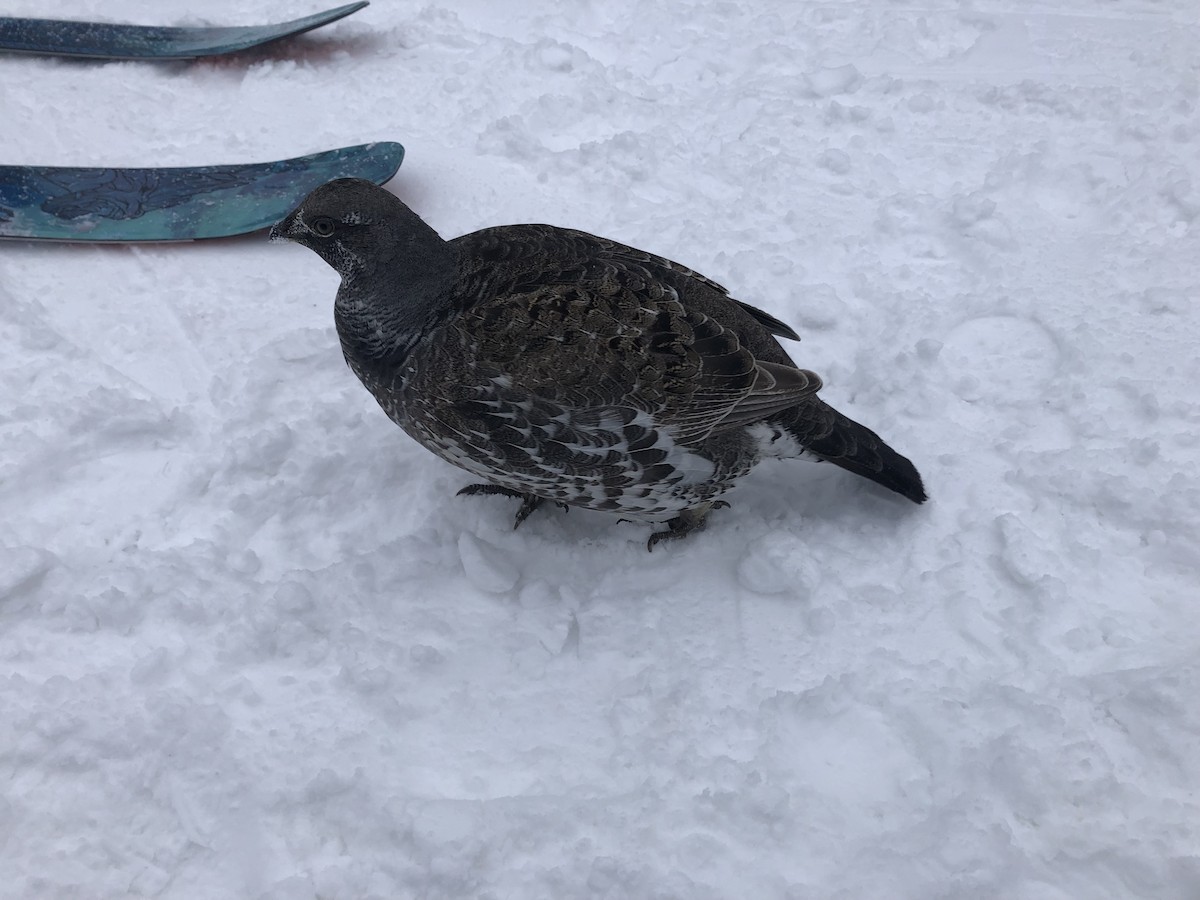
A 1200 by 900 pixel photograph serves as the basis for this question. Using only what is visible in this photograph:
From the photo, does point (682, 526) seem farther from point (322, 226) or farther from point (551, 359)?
point (322, 226)

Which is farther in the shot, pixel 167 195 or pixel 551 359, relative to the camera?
pixel 167 195

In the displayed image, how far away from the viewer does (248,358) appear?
359 centimetres

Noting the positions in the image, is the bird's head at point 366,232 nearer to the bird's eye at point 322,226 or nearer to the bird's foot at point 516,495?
the bird's eye at point 322,226

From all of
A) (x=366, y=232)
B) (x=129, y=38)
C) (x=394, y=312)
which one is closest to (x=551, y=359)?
(x=394, y=312)

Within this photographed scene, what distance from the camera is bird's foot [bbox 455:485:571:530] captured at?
3131 mm

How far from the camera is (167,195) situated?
14.0 ft

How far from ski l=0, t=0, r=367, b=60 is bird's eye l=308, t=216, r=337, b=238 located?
3.07 m

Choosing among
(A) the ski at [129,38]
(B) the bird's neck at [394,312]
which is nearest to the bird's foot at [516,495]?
(B) the bird's neck at [394,312]

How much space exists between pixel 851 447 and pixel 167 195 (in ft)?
11.8

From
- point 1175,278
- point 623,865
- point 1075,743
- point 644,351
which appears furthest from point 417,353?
point 1175,278

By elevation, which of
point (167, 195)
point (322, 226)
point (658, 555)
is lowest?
point (658, 555)

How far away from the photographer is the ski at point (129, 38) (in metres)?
5.05

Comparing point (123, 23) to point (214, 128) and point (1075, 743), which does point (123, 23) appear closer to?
point (214, 128)

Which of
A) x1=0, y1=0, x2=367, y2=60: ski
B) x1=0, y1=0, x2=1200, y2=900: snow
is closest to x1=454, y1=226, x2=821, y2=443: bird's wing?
x1=0, y1=0, x2=1200, y2=900: snow
